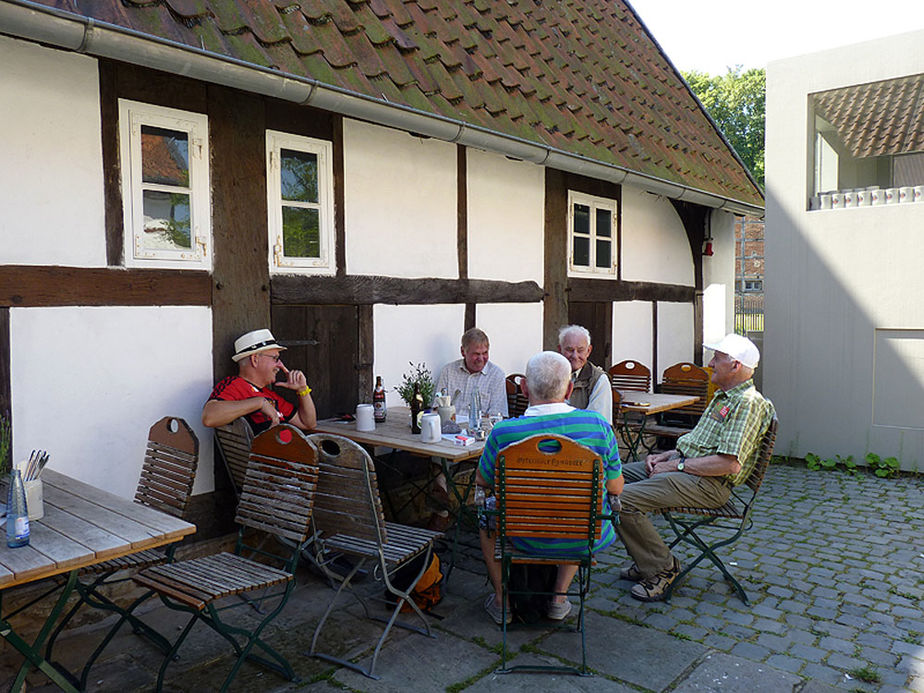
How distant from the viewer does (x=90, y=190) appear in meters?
4.02

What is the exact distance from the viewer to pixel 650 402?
668 centimetres

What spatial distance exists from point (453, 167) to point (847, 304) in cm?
467

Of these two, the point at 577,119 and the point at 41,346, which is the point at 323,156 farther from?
the point at 577,119

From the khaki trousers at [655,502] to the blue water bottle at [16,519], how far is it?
2989mm

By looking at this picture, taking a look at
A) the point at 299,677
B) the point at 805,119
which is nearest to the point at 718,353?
the point at 299,677

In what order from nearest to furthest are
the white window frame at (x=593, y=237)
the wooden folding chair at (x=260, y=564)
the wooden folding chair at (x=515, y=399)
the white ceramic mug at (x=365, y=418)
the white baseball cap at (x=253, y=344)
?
1. the wooden folding chair at (x=260, y=564)
2. the white baseball cap at (x=253, y=344)
3. the white ceramic mug at (x=365, y=418)
4. the wooden folding chair at (x=515, y=399)
5. the white window frame at (x=593, y=237)

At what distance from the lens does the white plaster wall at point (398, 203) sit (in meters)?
5.47

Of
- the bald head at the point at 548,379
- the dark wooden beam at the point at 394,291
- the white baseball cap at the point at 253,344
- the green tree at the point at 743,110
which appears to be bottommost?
the bald head at the point at 548,379

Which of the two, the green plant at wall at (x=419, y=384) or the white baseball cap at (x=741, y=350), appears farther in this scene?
the green plant at wall at (x=419, y=384)

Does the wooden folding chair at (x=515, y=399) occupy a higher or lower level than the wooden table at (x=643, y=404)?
higher

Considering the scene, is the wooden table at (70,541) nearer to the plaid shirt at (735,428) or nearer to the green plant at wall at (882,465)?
the plaid shirt at (735,428)

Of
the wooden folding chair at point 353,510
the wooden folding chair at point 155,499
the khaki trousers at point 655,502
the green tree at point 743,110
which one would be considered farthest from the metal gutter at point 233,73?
the green tree at point 743,110

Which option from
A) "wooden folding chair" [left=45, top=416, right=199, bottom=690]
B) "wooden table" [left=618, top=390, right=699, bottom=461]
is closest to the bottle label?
"wooden folding chair" [left=45, top=416, right=199, bottom=690]

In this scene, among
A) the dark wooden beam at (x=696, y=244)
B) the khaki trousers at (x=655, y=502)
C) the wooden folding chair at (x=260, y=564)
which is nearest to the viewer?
the wooden folding chair at (x=260, y=564)
